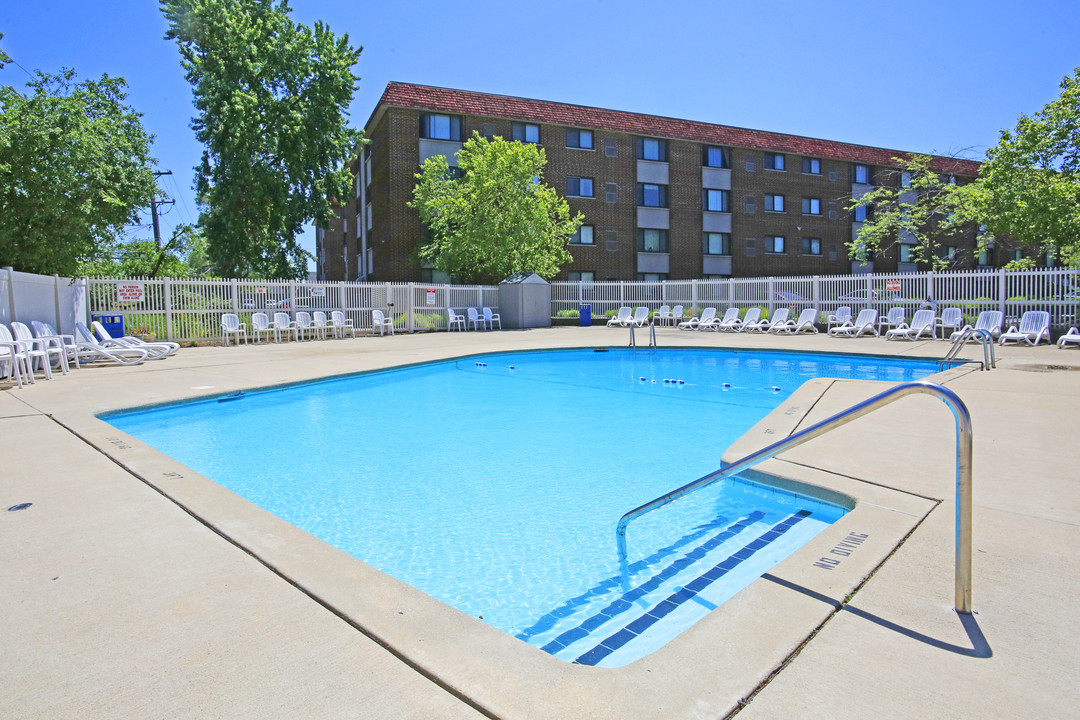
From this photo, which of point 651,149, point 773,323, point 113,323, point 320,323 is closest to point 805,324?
point 773,323

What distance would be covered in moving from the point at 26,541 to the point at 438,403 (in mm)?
6606

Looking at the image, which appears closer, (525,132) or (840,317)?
(840,317)

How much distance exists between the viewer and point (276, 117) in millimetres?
24750

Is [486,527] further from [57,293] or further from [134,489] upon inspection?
[57,293]

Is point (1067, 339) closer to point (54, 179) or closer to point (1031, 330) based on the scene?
point (1031, 330)

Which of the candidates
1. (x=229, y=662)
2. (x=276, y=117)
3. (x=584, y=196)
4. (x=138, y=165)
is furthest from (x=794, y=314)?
(x=229, y=662)

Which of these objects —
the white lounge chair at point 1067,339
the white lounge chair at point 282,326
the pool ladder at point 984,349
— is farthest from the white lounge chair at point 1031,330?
the white lounge chair at point 282,326

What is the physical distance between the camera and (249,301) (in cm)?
2009

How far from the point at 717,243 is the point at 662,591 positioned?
34555 mm

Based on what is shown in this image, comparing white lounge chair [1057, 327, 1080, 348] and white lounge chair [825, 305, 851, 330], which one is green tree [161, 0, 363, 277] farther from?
white lounge chair [1057, 327, 1080, 348]

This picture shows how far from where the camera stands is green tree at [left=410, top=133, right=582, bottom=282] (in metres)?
26.4

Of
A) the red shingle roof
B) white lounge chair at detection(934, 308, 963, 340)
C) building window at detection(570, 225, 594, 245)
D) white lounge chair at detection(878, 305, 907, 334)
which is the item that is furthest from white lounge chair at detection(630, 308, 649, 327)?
white lounge chair at detection(934, 308, 963, 340)

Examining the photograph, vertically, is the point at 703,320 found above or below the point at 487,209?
below

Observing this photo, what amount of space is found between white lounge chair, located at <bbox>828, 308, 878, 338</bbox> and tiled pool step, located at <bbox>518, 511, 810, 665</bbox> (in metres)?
17.7
